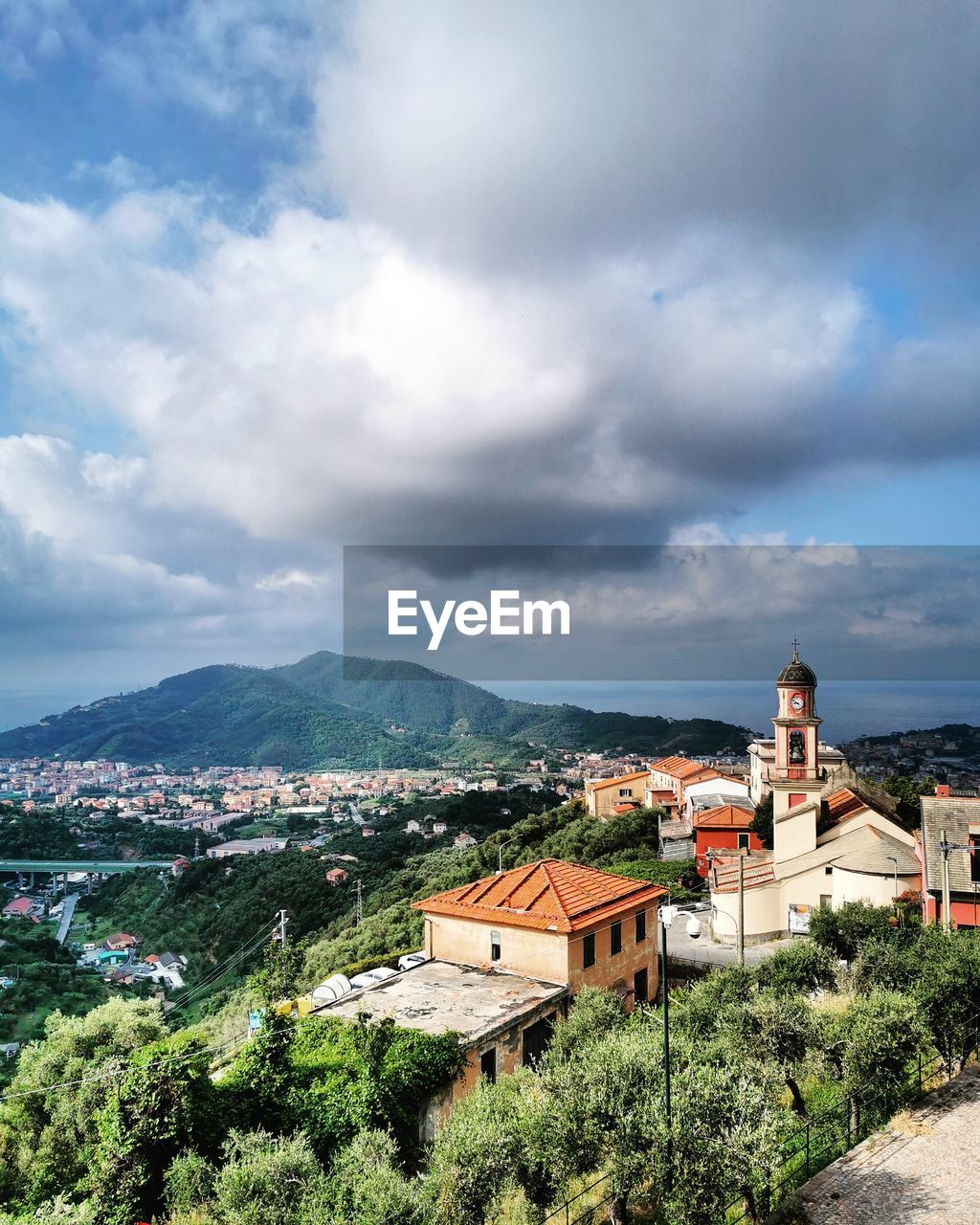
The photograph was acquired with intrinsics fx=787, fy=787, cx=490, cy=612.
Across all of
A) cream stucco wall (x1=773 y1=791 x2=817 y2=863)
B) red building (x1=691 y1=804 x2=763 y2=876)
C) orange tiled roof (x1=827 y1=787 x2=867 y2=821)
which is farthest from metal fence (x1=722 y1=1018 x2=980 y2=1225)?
red building (x1=691 y1=804 x2=763 y2=876)

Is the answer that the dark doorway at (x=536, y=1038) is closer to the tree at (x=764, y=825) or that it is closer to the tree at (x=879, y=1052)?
the tree at (x=879, y=1052)

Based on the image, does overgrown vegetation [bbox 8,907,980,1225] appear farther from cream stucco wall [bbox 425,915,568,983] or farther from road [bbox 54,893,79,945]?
road [bbox 54,893,79,945]

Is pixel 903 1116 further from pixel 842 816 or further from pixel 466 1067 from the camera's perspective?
pixel 842 816

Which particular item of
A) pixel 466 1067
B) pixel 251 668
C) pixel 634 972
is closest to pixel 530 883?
pixel 634 972

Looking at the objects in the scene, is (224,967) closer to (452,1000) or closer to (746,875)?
(746,875)

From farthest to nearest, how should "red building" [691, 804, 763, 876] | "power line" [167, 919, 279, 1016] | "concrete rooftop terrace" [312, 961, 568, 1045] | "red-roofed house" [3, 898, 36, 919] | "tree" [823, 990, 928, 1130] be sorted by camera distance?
"red-roofed house" [3, 898, 36, 919], "power line" [167, 919, 279, 1016], "red building" [691, 804, 763, 876], "concrete rooftop terrace" [312, 961, 568, 1045], "tree" [823, 990, 928, 1130]

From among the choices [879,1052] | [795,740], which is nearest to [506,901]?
[879,1052]

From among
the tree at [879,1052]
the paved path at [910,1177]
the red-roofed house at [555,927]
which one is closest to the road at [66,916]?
the red-roofed house at [555,927]
